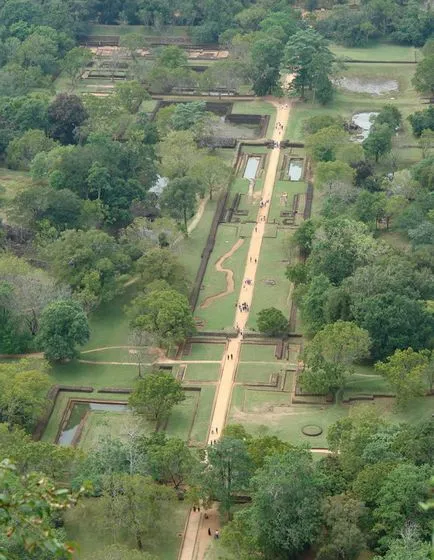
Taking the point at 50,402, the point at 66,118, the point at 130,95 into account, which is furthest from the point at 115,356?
the point at 130,95

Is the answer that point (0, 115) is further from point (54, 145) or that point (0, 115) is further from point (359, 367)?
point (359, 367)

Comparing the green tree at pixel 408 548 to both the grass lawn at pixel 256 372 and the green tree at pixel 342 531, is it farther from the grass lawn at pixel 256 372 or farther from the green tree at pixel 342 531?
the grass lawn at pixel 256 372

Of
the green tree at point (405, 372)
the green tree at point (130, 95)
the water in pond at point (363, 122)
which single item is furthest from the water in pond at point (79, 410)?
the green tree at point (130, 95)

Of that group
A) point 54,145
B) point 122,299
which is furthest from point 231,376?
point 54,145

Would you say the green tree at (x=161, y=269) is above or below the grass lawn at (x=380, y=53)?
above

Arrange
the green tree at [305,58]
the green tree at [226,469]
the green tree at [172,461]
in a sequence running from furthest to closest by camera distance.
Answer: the green tree at [305,58] → the green tree at [172,461] → the green tree at [226,469]

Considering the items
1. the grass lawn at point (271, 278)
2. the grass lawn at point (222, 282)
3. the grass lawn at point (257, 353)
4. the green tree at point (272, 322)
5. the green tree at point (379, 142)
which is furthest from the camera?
the green tree at point (379, 142)
